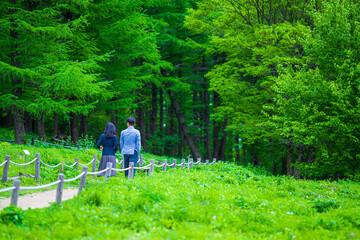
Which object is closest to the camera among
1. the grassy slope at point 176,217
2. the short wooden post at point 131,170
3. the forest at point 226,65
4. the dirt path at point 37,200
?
the grassy slope at point 176,217

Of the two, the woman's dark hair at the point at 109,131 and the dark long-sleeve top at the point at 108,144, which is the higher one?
the woman's dark hair at the point at 109,131

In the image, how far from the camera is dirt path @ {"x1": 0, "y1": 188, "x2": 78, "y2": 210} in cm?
794

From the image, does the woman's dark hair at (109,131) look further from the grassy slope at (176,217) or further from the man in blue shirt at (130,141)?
the grassy slope at (176,217)

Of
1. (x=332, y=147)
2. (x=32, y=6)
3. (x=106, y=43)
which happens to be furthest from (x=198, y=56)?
(x=332, y=147)

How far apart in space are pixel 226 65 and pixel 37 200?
17.5m

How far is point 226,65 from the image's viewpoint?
2356 cm

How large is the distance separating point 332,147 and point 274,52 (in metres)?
7.45

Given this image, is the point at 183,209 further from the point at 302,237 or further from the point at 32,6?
the point at 32,6

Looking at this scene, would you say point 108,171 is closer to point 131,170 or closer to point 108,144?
point 131,170

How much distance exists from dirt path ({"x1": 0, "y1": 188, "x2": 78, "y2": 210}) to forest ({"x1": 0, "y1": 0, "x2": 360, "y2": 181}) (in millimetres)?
7578

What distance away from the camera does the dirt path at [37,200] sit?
26.1ft

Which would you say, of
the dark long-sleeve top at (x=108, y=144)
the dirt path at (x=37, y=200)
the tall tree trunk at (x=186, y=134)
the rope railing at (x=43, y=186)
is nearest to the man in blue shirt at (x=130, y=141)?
the dark long-sleeve top at (x=108, y=144)

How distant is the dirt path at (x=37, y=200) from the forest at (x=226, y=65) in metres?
7.58

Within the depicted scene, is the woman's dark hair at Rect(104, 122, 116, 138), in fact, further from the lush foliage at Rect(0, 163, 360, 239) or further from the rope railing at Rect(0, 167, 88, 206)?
the rope railing at Rect(0, 167, 88, 206)
